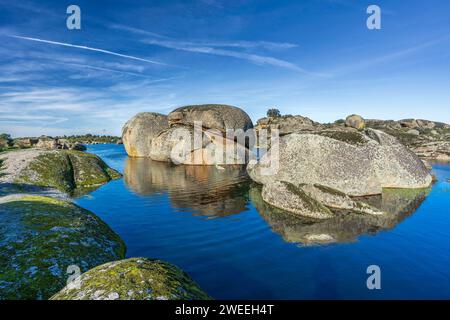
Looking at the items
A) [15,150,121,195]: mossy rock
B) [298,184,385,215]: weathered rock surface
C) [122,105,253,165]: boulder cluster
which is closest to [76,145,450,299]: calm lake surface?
[298,184,385,215]: weathered rock surface

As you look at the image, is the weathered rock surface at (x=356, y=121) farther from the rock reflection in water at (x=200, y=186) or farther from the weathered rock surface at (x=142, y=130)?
the weathered rock surface at (x=142, y=130)

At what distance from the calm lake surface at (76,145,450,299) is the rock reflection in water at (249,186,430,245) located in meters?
0.06

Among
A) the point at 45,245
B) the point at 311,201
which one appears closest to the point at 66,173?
→ the point at 45,245

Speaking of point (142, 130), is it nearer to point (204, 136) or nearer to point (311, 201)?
point (204, 136)

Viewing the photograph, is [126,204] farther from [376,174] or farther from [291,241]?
[376,174]

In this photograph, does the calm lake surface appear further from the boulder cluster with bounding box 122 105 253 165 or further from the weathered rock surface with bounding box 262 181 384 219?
the boulder cluster with bounding box 122 105 253 165

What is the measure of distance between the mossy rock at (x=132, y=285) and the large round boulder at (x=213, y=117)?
41.4 metres

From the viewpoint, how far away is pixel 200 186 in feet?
93.2

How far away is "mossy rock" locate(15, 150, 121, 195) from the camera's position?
25.1 metres

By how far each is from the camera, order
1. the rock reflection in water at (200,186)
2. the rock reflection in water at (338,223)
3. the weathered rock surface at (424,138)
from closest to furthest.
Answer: the rock reflection in water at (338,223), the rock reflection in water at (200,186), the weathered rock surface at (424,138)

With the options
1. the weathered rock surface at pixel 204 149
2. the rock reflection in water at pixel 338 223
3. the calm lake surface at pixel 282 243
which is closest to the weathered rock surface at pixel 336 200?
the rock reflection in water at pixel 338 223

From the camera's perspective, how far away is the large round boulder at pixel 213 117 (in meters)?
47.8

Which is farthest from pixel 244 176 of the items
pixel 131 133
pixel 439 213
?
pixel 131 133

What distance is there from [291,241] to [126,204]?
1314 centimetres
